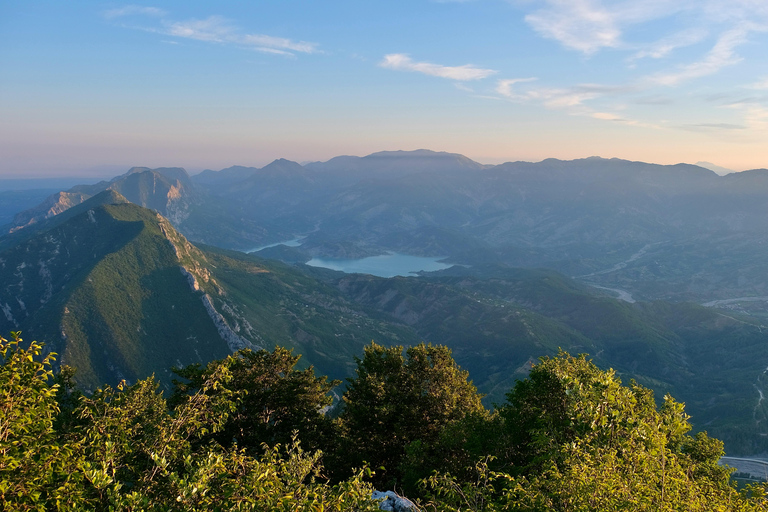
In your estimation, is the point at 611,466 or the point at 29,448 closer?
the point at 29,448

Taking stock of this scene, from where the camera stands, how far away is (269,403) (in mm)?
47406

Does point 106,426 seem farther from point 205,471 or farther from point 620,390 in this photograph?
point 620,390

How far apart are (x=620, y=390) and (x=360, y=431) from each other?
33.1 meters

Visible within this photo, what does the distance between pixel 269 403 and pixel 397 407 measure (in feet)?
49.2

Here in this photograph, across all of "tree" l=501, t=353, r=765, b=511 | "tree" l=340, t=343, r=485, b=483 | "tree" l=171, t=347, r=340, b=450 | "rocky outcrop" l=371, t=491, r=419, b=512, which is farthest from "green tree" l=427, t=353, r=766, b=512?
"tree" l=171, t=347, r=340, b=450

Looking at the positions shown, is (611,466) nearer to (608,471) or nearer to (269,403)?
(608,471)

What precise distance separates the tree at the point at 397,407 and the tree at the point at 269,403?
4062mm

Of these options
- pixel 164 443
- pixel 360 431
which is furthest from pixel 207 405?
pixel 360 431

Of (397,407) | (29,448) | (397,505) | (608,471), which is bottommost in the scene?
(397,407)

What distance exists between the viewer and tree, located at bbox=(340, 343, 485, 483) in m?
46.5

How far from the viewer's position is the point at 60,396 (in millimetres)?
50688

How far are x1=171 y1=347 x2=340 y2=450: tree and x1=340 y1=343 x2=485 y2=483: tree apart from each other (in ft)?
13.3

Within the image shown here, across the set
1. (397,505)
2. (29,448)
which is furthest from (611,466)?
(29,448)

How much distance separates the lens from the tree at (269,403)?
1759 inches
